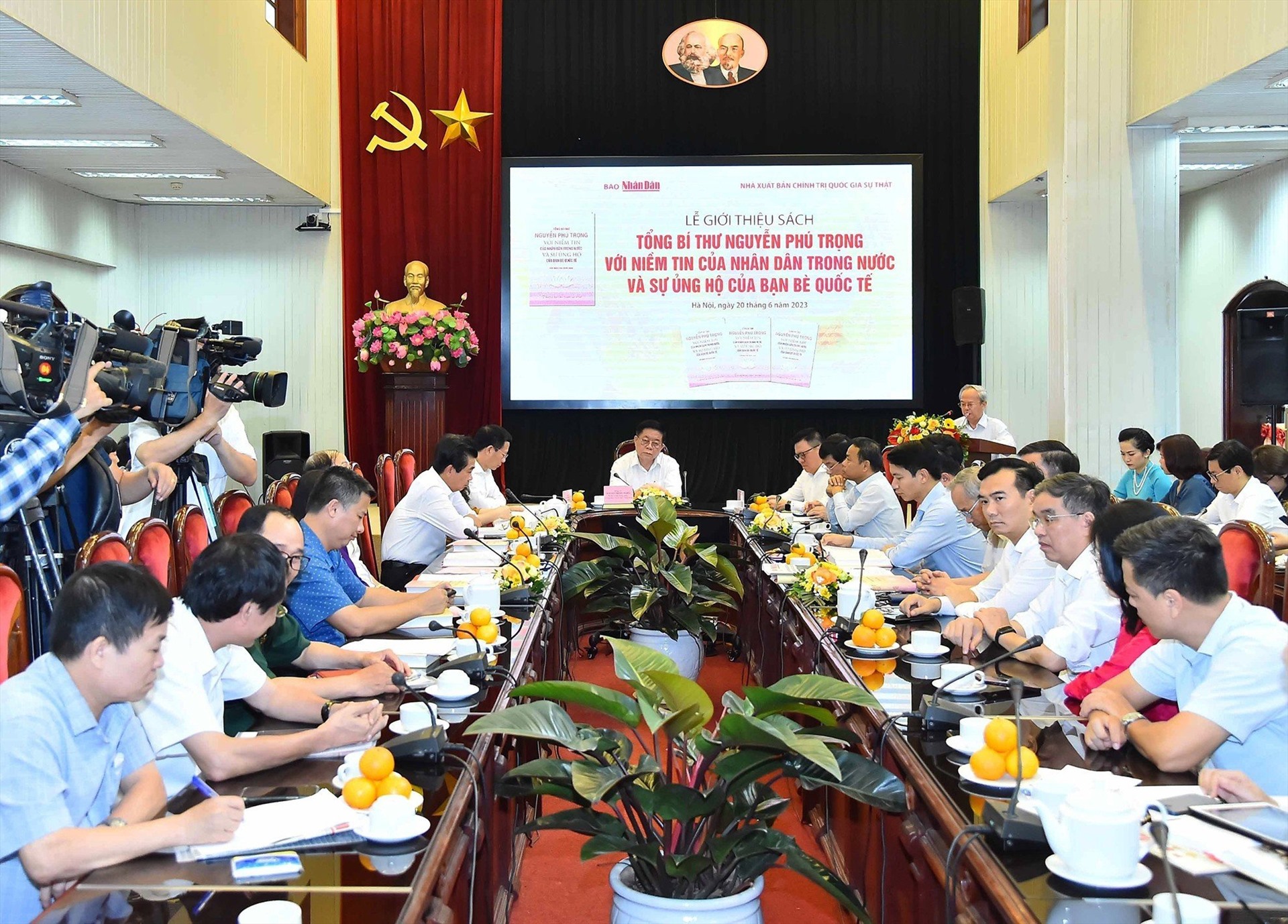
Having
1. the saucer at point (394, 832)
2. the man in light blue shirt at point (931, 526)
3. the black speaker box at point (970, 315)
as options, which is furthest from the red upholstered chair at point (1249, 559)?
the black speaker box at point (970, 315)

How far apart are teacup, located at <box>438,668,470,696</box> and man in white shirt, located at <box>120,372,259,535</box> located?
171 centimetres

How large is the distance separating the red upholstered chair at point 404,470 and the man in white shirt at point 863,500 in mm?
2037

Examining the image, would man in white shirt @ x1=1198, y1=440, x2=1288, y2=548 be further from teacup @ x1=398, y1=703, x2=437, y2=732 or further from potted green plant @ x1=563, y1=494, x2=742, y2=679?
teacup @ x1=398, y1=703, x2=437, y2=732

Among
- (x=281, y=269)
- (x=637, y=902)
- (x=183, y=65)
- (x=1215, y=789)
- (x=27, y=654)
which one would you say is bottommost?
(x=637, y=902)

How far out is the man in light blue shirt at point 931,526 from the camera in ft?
14.0

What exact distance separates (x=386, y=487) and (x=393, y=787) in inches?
151

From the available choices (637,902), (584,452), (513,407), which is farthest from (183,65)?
(637,902)

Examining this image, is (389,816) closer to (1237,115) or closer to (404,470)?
(404,470)

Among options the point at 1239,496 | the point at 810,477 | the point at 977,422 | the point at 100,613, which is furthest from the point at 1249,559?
the point at 977,422

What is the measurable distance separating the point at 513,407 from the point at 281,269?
1928mm

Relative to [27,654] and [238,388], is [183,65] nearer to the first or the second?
[238,388]

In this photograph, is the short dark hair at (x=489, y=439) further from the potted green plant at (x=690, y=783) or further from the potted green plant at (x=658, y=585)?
the potted green plant at (x=690, y=783)

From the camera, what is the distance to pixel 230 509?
3408mm

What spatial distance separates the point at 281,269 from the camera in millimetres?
8406
